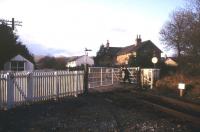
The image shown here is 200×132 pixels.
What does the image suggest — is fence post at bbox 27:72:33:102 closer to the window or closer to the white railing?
the white railing

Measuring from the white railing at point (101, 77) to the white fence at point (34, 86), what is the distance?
18.4ft

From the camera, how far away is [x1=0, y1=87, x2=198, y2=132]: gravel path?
36.6 ft

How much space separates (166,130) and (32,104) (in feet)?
26.8

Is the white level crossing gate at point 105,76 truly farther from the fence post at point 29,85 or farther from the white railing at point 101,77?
the fence post at point 29,85

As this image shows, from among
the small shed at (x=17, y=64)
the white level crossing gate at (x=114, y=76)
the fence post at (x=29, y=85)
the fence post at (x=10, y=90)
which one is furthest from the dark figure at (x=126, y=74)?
the small shed at (x=17, y=64)

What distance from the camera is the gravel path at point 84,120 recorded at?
11164 millimetres

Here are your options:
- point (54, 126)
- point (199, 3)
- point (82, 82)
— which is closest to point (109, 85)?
point (82, 82)

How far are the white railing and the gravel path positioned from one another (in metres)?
11.8

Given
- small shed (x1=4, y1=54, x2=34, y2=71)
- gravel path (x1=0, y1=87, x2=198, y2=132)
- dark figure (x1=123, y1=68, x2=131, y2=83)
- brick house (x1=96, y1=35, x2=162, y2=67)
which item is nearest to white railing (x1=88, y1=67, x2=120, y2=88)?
dark figure (x1=123, y1=68, x2=131, y2=83)

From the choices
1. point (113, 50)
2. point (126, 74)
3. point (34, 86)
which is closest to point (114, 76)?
point (126, 74)

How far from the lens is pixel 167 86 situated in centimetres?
2928

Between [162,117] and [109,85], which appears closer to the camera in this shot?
[162,117]

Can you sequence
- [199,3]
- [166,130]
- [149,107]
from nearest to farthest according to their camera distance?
[166,130], [149,107], [199,3]

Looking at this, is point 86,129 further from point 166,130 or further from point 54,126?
point 166,130
